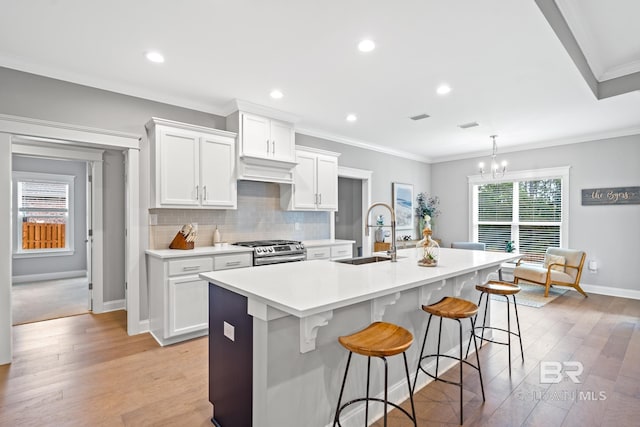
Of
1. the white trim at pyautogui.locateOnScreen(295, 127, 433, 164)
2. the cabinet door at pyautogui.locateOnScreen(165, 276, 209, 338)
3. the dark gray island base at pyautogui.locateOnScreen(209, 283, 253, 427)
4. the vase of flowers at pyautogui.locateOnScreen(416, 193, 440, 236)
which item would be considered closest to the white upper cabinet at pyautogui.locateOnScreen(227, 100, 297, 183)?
the white trim at pyautogui.locateOnScreen(295, 127, 433, 164)

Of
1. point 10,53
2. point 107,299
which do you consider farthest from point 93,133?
point 107,299

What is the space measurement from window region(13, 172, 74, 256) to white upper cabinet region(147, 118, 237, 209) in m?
4.45

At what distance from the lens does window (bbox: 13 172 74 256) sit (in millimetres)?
6270

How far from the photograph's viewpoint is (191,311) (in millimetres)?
3385

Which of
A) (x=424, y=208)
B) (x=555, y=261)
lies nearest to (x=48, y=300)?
(x=424, y=208)

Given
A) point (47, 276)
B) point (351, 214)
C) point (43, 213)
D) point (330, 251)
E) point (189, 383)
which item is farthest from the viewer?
point (351, 214)

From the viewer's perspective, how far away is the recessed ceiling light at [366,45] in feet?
8.57

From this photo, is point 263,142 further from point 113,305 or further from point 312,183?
point 113,305

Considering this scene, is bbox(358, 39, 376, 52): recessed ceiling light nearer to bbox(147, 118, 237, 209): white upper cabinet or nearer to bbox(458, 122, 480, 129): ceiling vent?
bbox(147, 118, 237, 209): white upper cabinet

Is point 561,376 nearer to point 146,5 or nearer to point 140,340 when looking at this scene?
point 140,340

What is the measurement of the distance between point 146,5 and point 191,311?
2665mm

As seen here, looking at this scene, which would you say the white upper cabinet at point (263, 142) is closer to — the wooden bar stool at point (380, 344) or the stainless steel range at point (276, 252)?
the stainless steel range at point (276, 252)

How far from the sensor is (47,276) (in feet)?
21.0

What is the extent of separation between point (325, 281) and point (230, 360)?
2.29 ft
